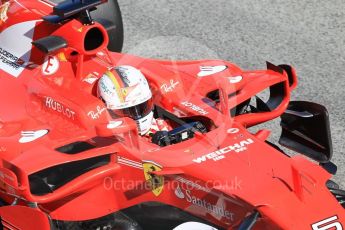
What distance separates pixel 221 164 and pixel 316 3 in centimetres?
485

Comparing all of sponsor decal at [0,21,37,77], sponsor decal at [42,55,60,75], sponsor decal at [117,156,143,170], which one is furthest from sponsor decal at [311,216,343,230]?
sponsor decal at [0,21,37,77]

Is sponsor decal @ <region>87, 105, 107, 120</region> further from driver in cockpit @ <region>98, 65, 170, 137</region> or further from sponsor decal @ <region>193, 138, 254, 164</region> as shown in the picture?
sponsor decal @ <region>193, 138, 254, 164</region>

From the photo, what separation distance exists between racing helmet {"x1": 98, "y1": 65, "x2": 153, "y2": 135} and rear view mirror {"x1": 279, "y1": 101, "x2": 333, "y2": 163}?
42.4 inches

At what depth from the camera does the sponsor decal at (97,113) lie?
5293 mm

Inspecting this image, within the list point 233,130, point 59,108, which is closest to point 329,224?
point 233,130

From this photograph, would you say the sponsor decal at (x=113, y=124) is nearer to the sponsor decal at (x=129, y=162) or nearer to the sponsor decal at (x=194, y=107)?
the sponsor decal at (x=129, y=162)

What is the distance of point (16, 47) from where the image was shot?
20.0ft

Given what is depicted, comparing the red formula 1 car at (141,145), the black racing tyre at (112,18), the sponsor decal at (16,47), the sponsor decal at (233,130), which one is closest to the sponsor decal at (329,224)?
the red formula 1 car at (141,145)

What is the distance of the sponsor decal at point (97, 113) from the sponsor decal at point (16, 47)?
3.03ft

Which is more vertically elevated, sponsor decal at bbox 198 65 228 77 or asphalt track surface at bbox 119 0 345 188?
sponsor decal at bbox 198 65 228 77

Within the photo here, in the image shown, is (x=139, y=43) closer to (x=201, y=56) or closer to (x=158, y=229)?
(x=201, y=56)

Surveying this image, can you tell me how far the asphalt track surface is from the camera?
7863 mm

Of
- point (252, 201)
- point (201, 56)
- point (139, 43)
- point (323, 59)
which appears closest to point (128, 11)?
point (139, 43)

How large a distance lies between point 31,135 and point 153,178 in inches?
38.6
